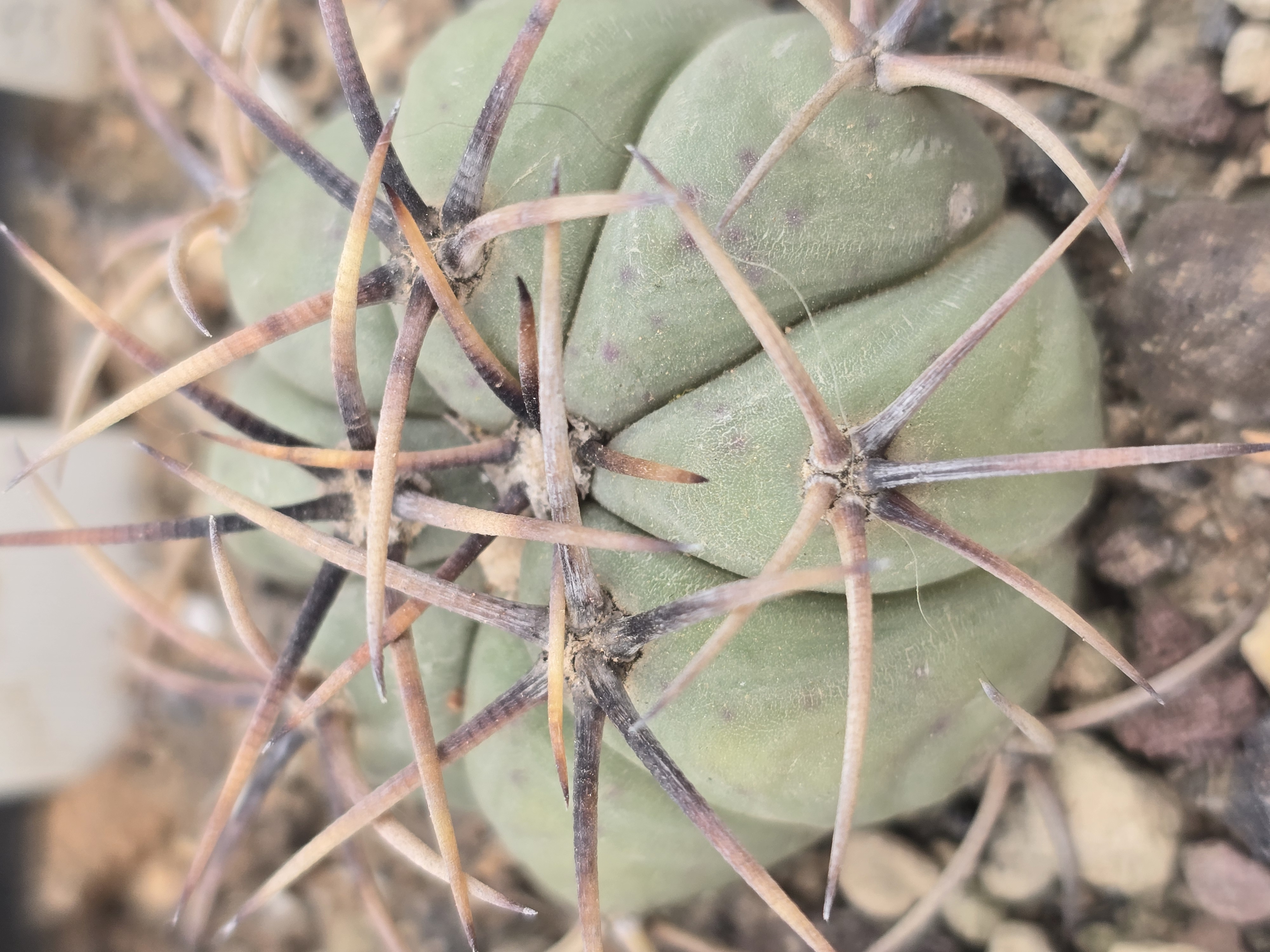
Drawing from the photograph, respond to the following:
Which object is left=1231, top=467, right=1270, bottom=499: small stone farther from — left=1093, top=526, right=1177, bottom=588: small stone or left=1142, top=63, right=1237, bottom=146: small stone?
left=1142, top=63, right=1237, bottom=146: small stone

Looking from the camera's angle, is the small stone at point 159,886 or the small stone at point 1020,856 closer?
the small stone at point 1020,856

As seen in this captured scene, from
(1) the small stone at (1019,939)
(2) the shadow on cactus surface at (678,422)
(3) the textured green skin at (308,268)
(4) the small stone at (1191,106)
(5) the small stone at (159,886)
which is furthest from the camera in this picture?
(5) the small stone at (159,886)

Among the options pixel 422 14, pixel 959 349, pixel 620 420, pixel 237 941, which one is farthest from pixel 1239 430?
pixel 237 941

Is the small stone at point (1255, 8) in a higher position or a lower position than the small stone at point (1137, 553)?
higher

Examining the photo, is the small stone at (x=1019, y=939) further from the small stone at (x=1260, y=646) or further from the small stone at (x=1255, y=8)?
the small stone at (x=1255, y=8)

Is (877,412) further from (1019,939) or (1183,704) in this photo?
(1019,939)

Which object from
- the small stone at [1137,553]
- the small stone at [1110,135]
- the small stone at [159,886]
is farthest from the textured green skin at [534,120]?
the small stone at [159,886]

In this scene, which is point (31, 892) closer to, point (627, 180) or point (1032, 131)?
point (627, 180)

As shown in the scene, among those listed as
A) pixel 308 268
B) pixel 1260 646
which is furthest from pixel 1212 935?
pixel 308 268
